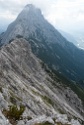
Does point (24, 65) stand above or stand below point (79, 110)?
above

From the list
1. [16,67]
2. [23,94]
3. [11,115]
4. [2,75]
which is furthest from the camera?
[16,67]

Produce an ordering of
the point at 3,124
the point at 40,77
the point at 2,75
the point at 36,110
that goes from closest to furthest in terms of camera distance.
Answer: the point at 3,124 < the point at 36,110 < the point at 2,75 < the point at 40,77

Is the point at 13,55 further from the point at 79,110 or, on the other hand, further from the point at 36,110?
the point at 36,110

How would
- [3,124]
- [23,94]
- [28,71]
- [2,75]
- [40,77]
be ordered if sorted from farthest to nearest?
1. [40,77]
2. [28,71]
3. [2,75]
4. [23,94]
5. [3,124]

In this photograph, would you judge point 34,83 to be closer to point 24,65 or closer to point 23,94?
point 24,65

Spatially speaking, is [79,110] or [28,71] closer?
[28,71]

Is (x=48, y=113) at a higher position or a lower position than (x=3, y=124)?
lower

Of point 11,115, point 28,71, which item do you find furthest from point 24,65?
point 11,115

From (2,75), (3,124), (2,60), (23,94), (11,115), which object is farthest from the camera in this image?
(2,60)

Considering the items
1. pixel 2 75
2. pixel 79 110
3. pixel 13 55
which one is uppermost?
pixel 13 55

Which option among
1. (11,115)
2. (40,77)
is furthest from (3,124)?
(40,77)
